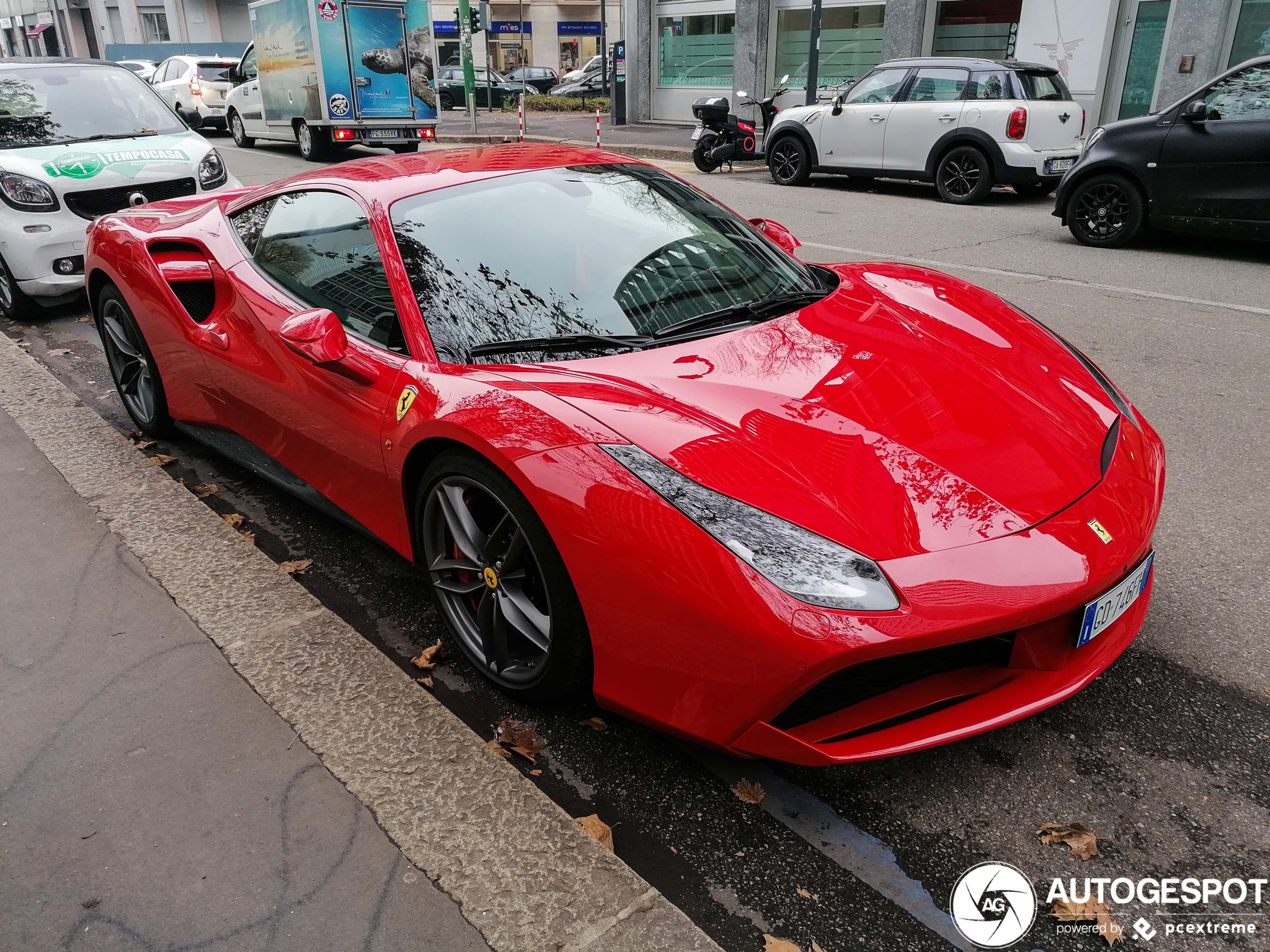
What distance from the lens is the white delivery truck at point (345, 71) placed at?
53.1ft

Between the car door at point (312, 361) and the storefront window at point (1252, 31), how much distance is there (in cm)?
1462

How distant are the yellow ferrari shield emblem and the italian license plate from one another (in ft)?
5.73

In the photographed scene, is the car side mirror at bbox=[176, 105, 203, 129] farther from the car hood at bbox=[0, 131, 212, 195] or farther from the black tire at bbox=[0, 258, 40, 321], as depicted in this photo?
the black tire at bbox=[0, 258, 40, 321]

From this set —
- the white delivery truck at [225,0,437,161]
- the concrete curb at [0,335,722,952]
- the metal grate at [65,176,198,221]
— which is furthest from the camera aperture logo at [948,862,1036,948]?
the white delivery truck at [225,0,437,161]

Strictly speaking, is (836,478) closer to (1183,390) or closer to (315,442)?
(315,442)

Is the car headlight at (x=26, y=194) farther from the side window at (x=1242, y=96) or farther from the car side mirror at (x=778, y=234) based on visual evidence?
the side window at (x=1242, y=96)

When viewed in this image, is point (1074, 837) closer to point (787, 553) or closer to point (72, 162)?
point (787, 553)

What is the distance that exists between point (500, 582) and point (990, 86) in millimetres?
10960

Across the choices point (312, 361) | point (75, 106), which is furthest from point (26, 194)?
A: point (312, 361)

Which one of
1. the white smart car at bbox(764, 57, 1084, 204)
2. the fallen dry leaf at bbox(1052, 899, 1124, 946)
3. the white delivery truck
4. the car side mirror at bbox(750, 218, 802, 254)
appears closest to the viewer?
the fallen dry leaf at bbox(1052, 899, 1124, 946)

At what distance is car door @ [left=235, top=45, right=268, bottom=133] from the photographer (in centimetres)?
1858

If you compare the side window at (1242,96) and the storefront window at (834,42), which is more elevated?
the storefront window at (834,42)

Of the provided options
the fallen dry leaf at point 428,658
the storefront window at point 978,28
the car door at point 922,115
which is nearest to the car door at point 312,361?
the fallen dry leaf at point 428,658

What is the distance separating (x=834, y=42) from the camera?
18953mm
